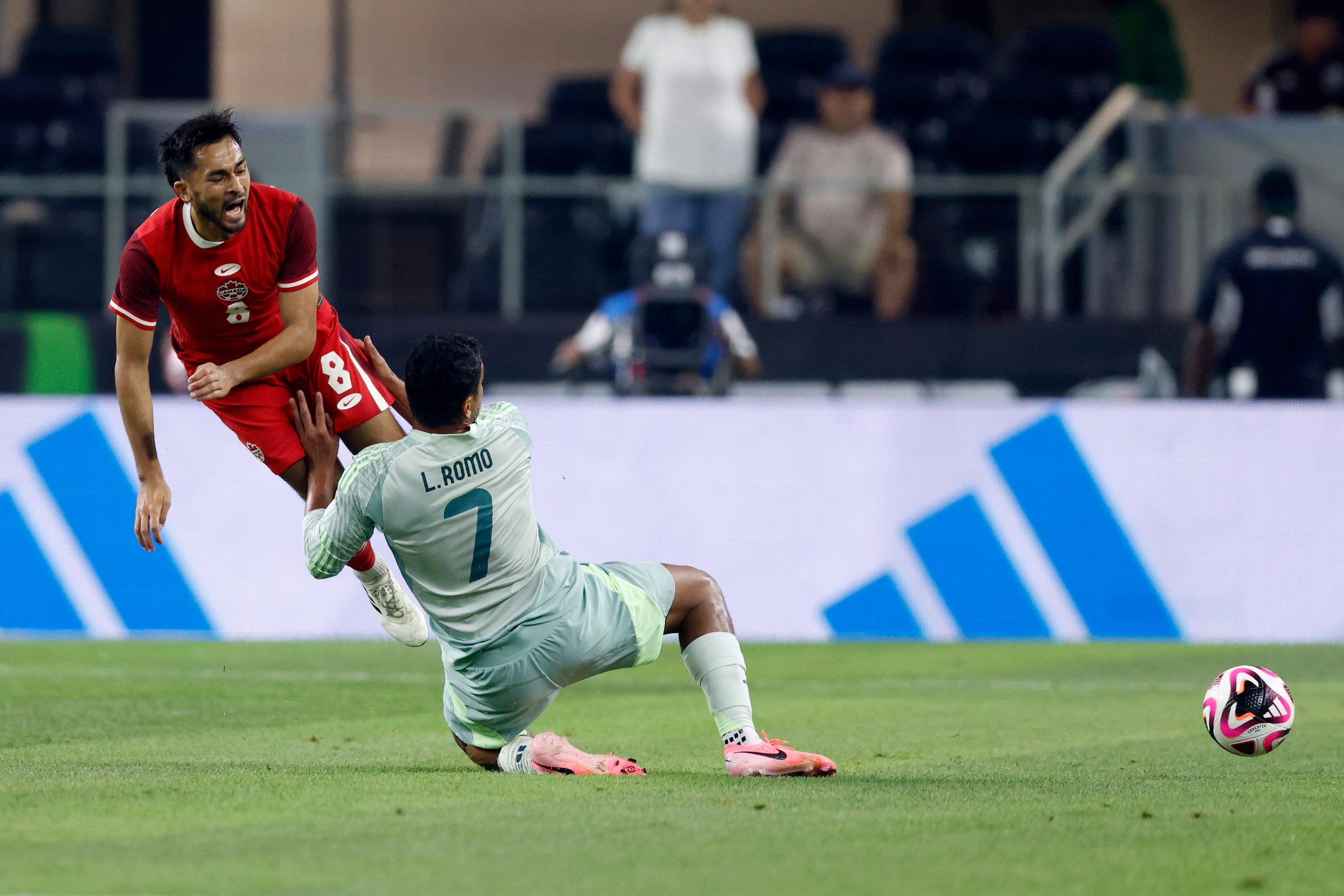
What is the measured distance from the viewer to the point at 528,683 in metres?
6.20

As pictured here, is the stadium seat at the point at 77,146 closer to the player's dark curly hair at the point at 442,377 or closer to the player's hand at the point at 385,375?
the player's hand at the point at 385,375

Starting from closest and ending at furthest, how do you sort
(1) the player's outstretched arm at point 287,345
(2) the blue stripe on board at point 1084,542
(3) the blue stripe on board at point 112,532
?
(1) the player's outstretched arm at point 287,345 < (2) the blue stripe on board at point 1084,542 < (3) the blue stripe on board at point 112,532

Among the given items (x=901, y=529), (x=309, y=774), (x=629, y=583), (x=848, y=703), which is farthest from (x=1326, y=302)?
(x=309, y=774)

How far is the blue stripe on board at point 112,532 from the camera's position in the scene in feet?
38.9

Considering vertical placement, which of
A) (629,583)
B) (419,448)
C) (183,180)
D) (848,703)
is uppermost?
(183,180)

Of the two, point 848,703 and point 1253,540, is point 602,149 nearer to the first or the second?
point 1253,540

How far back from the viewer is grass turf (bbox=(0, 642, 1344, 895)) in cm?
459

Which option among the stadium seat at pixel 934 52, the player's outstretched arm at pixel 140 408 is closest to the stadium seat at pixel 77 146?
the stadium seat at pixel 934 52

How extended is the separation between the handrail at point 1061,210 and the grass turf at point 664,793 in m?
5.27

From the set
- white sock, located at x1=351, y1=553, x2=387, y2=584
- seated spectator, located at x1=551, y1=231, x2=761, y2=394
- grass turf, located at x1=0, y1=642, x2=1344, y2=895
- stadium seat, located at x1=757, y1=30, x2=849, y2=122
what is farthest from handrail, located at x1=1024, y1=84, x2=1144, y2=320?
white sock, located at x1=351, y1=553, x2=387, y2=584

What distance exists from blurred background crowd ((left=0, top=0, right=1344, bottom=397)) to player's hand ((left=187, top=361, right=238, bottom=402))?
6.60m

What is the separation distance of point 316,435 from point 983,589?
20.1ft

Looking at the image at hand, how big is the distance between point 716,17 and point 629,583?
9006mm

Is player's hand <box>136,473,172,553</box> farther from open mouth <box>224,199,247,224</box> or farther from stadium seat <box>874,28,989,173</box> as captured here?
stadium seat <box>874,28,989,173</box>
